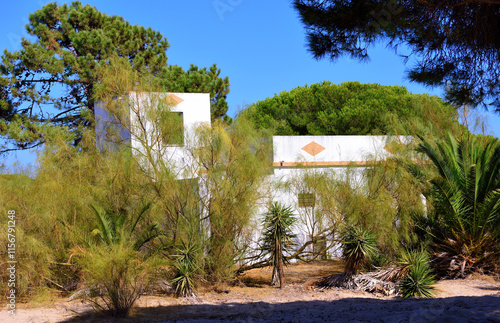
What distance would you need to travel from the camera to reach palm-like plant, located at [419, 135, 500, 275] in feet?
39.7

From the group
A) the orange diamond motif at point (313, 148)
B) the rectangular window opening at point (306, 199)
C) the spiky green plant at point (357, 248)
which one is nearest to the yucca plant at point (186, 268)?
the spiky green plant at point (357, 248)

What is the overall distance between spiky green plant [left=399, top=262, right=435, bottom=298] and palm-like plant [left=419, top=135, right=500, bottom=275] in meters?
1.70

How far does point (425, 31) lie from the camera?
9250mm

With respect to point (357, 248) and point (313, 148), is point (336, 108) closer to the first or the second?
point (313, 148)

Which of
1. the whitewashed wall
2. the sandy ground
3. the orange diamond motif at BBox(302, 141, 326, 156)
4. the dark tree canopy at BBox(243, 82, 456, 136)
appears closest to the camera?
the sandy ground

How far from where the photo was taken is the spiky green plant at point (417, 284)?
35.1 ft

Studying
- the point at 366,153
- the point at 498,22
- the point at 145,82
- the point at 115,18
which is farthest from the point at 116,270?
the point at 115,18

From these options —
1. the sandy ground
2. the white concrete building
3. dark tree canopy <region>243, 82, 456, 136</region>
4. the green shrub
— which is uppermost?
dark tree canopy <region>243, 82, 456, 136</region>

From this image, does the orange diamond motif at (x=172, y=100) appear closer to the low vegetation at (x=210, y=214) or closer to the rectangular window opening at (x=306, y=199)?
the low vegetation at (x=210, y=214)

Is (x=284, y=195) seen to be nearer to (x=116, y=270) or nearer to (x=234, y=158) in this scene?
(x=234, y=158)

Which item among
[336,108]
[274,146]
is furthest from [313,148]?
[336,108]

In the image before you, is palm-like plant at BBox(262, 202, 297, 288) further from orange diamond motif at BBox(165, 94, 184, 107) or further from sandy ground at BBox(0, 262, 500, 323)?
orange diamond motif at BBox(165, 94, 184, 107)

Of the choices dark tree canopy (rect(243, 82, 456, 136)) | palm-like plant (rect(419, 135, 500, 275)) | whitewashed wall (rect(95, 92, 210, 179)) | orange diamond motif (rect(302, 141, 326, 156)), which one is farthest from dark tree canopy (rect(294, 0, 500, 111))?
dark tree canopy (rect(243, 82, 456, 136))

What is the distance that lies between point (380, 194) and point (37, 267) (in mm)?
9491
